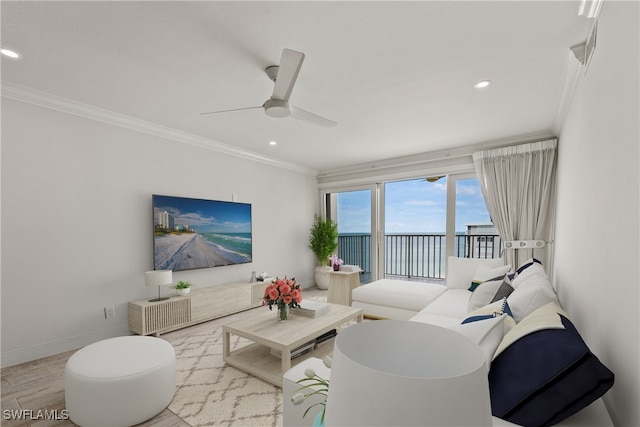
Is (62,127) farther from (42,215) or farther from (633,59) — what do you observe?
(633,59)

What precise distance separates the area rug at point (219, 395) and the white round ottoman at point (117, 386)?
210 mm

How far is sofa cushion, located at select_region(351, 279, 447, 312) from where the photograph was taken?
3312mm

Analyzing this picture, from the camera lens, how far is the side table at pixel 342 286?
4.25 metres

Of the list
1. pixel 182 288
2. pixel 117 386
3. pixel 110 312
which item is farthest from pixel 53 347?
pixel 117 386

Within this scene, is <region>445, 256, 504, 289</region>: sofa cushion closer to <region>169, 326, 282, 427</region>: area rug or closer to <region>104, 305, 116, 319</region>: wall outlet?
<region>169, 326, 282, 427</region>: area rug

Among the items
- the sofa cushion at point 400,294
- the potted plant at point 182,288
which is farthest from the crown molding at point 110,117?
the sofa cushion at point 400,294

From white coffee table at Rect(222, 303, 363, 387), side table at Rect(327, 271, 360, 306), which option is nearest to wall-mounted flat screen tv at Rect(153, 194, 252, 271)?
side table at Rect(327, 271, 360, 306)

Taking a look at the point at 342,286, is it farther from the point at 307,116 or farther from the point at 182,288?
the point at 307,116

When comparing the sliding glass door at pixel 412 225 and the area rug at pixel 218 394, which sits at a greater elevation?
the sliding glass door at pixel 412 225

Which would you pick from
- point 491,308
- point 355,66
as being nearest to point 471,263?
point 491,308

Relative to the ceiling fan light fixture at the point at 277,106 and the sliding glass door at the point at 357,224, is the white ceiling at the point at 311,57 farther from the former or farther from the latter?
the sliding glass door at the point at 357,224

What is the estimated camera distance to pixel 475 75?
232cm

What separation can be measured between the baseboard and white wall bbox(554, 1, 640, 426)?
156 inches

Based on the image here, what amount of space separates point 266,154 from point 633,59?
4.39m
